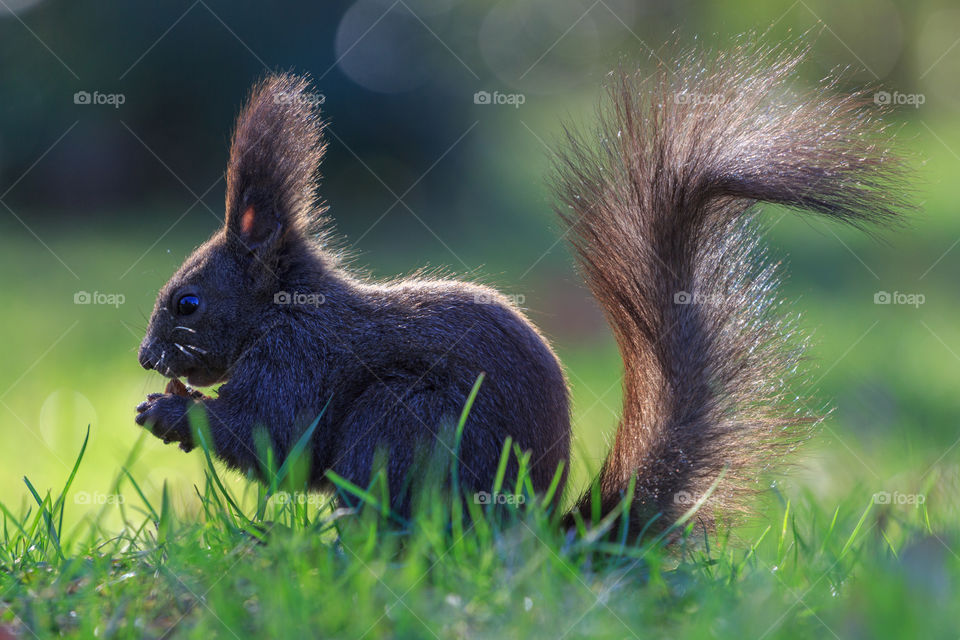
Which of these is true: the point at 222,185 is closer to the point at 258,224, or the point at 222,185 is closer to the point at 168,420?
the point at 258,224

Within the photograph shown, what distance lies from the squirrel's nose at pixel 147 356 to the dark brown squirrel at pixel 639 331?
0.94ft

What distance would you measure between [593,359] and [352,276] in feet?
21.3

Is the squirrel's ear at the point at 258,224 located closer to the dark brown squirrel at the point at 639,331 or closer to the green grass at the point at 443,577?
the dark brown squirrel at the point at 639,331

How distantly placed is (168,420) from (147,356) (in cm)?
50

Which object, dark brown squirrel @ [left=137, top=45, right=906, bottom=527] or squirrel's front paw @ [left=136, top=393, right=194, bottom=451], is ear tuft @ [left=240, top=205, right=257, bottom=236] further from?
squirrel's front paw @ [left=136, top=393, right=194, bottom=451]

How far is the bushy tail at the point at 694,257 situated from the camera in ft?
11.3

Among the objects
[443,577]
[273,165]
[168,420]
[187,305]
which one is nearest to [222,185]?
[187,305]

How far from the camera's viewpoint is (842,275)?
1531 cm

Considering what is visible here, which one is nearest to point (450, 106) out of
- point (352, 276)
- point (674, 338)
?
point (352, 276)

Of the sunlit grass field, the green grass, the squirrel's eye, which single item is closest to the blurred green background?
the squirrel's eye

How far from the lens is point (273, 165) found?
4047mm

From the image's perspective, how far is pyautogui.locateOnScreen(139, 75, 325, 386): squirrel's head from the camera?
159 inches

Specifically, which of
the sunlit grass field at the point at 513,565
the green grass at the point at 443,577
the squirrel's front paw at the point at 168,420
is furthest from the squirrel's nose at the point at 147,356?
the green grass at the point at 443,577

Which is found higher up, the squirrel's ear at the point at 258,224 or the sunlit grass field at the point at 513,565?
the squirrel's ear at the point at 258,224
